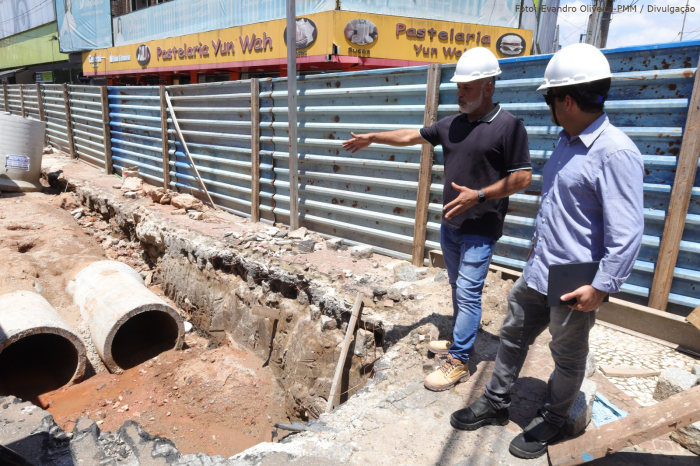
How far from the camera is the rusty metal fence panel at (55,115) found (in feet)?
42.6

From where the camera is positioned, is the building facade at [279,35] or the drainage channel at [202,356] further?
the building facade at [279,35]

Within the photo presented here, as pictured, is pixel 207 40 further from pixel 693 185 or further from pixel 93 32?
pixel 693 185

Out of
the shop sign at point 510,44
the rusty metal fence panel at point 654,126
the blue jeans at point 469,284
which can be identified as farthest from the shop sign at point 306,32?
the blue jeans at point 469,284

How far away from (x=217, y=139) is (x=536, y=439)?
629cm

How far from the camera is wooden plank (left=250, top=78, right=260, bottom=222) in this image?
6281 millimetres

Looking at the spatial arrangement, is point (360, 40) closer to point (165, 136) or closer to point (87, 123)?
point (165, 136)

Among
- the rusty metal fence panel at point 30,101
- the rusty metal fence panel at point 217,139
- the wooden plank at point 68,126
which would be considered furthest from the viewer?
the rusty metal fence panel at point 30,101

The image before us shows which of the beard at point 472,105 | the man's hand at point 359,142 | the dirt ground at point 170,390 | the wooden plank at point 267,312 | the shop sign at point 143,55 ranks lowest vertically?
the dirt ground at point 170,390

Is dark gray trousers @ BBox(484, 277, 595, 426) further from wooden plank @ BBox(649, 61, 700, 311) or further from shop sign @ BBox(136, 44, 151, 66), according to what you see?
shop sign @ BBox(136, 44, 151, 66)

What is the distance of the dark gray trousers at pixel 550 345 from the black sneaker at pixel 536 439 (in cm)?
5

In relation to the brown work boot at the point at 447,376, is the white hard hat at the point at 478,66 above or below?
above

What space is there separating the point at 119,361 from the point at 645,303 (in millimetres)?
5252

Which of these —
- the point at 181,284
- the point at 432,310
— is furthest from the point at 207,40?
the point at 432,310

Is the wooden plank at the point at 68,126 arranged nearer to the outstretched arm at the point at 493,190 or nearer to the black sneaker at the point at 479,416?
the outstretched arm at the point at 493,190
